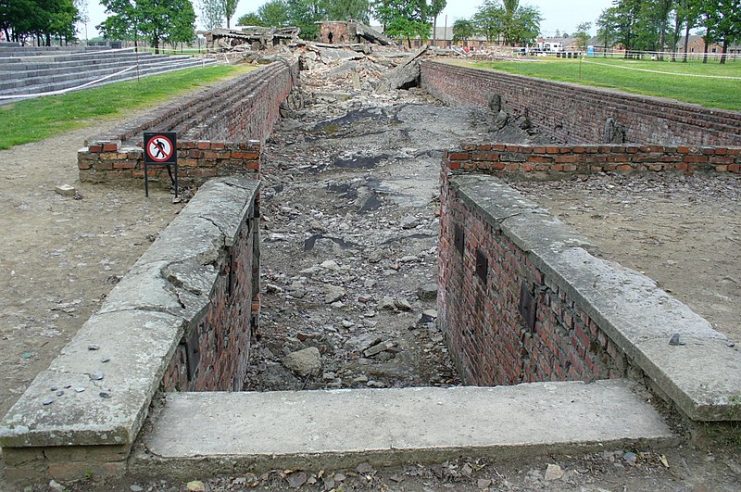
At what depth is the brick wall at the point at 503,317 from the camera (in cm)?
347

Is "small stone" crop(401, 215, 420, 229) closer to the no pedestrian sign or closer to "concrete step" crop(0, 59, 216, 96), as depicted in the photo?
the no pedestrian sign

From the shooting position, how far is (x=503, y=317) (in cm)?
471

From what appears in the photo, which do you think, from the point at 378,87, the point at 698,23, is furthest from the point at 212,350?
the point at 698,23

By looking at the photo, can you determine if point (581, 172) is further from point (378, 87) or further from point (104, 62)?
point (378, 87)

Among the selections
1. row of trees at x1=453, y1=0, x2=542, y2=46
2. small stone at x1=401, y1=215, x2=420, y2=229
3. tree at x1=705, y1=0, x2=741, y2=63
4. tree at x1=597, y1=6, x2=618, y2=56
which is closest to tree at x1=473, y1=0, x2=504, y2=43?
row of trees at x1=453, y1=0, x2=542, y2=46

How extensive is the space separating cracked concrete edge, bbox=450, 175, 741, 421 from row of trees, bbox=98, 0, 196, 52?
42.1 metres

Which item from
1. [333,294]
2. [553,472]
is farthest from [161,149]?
[553,472]

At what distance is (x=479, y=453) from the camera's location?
7.84 ft

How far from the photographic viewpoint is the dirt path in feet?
10.6

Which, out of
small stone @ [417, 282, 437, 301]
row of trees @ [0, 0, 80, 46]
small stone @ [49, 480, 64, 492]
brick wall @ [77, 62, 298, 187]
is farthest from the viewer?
row of trees @ [0, 0, 80, 46]

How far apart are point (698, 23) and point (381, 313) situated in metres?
48.6

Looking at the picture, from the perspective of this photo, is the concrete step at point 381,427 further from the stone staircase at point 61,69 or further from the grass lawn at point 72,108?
the stone staircase at point 61,69

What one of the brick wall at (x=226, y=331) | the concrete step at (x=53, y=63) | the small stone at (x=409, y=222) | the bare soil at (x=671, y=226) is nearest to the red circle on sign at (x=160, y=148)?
the brick wall at (x=226, y=331)

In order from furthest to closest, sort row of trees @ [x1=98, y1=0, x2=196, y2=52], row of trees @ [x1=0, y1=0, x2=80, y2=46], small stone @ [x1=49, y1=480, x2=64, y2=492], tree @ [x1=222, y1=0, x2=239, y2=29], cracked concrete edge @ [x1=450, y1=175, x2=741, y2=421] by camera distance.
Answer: tree @ [x1=222, y1=0, x2=239, y2=29] < row of trees @ [x1=98, y1=0, x2=196, y2=52] < row of trees @ [x1=0, y1=0, x2=80, y2=46] < cracked concrete edge @ [x1=450, y1=175, x2=741, y2=421] < small stone @ [x1=49, y1=480, x2=64, y2=492]
